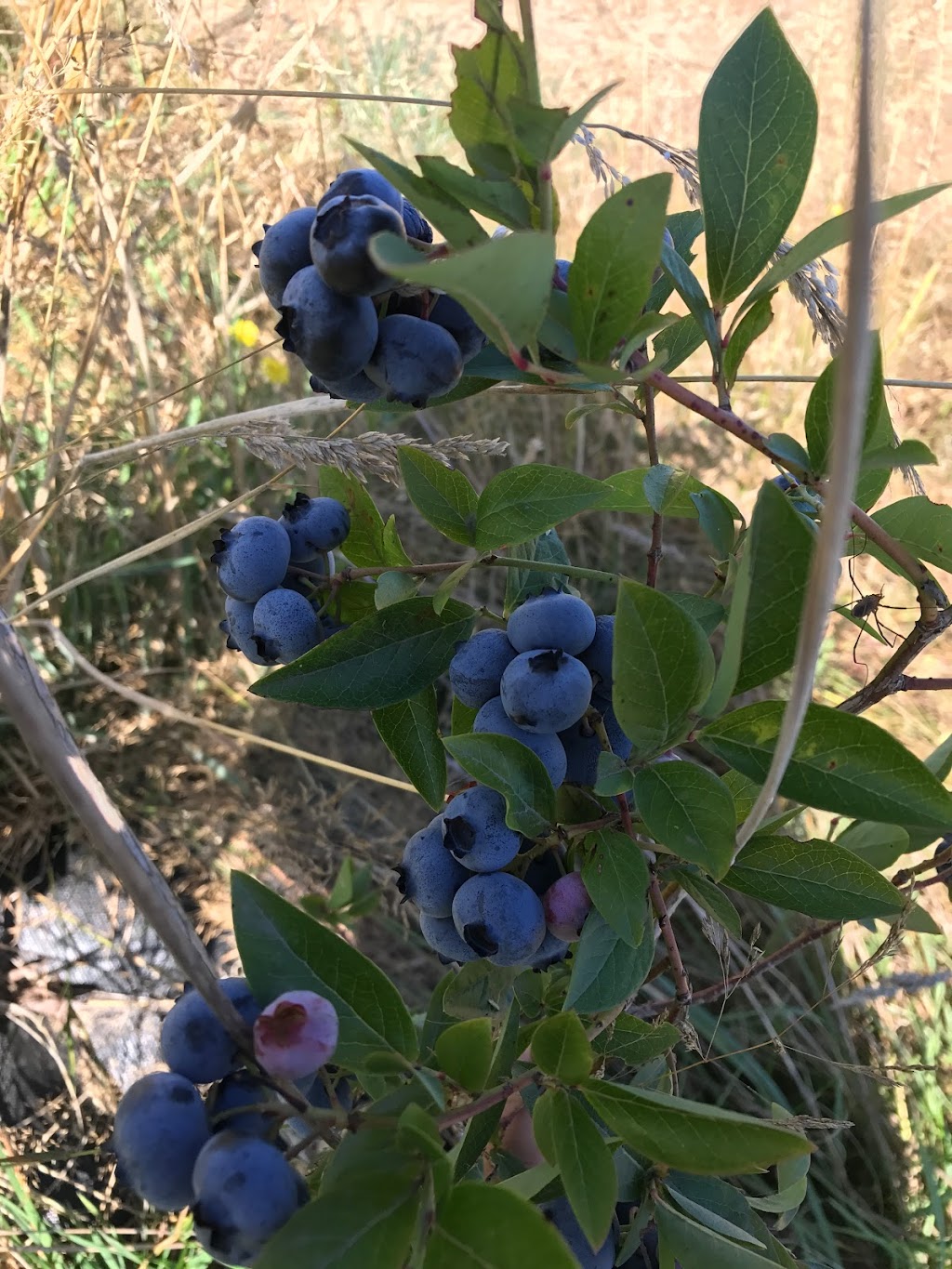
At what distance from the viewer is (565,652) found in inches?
20.5

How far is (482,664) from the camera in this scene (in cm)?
56

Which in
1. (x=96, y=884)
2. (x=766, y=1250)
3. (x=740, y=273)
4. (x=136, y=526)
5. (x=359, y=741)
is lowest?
(x=96, y=884)

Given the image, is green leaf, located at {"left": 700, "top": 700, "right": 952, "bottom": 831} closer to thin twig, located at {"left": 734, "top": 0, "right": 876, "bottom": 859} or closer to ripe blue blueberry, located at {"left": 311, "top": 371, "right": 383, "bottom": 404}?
thin twig, located at {"left": 734, "top": 0, "right": 876, "bottom": 859}

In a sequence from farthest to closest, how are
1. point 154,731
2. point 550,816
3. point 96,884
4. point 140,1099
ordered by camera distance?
point 154,731
point 96,884
point 550,816
point 140,1099

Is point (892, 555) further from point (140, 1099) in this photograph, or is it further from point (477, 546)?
point (140, 1099)

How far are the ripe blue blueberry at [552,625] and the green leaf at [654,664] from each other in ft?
0.19

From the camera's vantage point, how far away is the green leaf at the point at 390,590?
566 mm

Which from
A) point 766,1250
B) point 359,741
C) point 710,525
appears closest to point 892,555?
point 710,525

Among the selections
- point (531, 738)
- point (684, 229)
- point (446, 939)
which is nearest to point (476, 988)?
point (446, 939)

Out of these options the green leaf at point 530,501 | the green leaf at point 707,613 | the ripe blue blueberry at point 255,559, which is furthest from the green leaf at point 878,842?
the ripe blue blueberry at point 255,559

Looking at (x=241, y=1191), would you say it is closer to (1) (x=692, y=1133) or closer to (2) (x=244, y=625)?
(1) (x=692, y=1133)

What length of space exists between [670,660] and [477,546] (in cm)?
16

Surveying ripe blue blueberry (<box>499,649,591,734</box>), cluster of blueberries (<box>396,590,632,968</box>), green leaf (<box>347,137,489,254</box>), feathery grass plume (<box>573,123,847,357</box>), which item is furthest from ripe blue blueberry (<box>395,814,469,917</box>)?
feathery grass plume (<box>573,123,847,357</box>)

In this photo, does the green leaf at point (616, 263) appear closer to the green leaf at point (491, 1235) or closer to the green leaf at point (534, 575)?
the green leaf at point (534, 575)
